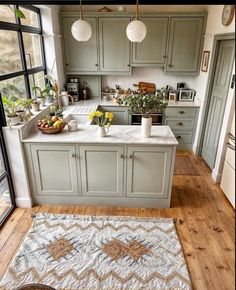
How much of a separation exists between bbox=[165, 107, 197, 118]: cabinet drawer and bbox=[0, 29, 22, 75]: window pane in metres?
2.44

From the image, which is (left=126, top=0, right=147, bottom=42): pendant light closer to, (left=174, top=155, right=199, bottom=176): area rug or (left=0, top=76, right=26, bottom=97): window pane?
(left=0, top=76, right=26, bottom=97): window pane

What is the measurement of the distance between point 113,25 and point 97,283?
3.59m

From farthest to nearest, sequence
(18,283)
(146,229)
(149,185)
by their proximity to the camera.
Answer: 1. (149,185)
2. (146,229)
3. (18,283)

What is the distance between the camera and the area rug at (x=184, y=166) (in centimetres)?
343

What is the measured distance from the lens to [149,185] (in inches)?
99.3

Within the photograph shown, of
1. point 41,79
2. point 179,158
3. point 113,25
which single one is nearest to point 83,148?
point 41,79

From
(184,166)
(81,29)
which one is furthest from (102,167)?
(184,166)

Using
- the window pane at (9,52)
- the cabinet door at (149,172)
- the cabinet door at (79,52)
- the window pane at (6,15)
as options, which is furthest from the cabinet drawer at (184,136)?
the window pane at (6,15)

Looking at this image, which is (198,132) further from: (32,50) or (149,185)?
(32,50)

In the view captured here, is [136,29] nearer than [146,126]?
Yes

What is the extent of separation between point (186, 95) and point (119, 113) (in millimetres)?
1317

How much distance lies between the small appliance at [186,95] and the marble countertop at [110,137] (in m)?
1.74

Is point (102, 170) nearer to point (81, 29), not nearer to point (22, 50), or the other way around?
point (81, 29)

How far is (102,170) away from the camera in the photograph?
8.11 ft
